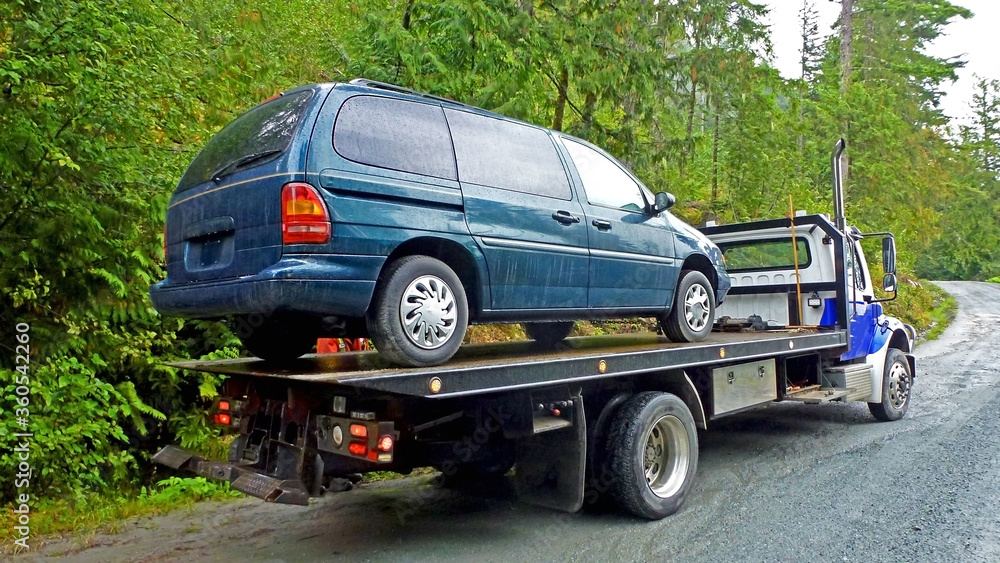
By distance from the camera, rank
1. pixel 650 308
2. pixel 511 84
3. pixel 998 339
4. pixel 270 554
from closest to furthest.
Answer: pixel 270 554 < pixel 650 308 < pixel 511 84 < pixel 998 339

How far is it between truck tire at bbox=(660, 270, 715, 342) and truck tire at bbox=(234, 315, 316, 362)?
2.77 m

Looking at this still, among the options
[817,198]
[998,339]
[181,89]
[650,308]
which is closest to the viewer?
[650,308]

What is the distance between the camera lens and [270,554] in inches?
161

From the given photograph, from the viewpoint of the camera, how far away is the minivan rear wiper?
11.9 ft

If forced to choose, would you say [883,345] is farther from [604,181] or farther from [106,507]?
[106,507]

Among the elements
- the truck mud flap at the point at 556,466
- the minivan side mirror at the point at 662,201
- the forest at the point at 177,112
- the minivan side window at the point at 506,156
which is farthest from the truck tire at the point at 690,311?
the forest at the point at 177,112

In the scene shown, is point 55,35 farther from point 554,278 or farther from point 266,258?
point 554,278

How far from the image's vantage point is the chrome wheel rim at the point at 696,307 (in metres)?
5.70

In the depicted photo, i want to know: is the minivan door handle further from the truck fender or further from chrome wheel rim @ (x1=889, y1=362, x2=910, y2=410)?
chrome wheel rim @ (x1=889, y1=362, x2=910, y2=410)

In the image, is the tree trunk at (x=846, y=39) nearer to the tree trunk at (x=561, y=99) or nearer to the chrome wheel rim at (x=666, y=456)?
the tree trunk at (x=561, y=99)

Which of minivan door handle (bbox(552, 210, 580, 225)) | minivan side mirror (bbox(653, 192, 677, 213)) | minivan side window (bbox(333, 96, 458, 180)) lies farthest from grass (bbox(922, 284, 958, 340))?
minivan side window (bbox(333, 96, 458, 180))

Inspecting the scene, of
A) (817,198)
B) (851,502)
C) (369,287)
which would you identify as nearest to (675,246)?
(851,502)

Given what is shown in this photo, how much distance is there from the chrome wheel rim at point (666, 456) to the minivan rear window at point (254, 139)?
3019 mm

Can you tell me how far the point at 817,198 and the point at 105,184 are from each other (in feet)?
61.7
